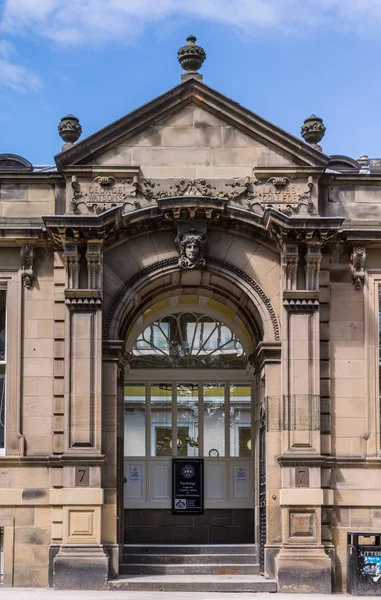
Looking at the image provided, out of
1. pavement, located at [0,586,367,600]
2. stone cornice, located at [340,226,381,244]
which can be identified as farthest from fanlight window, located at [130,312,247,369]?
pavement, located at [0,586,367,600]

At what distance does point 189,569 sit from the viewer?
1938 cm

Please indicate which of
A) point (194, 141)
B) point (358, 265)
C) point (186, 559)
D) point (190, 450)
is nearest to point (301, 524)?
point (186, 559)

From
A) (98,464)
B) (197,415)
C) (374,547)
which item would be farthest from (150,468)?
(374,547)

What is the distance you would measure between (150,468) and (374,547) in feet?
21.1

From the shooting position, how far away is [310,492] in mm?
18500

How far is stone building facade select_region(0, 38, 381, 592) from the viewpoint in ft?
60.9

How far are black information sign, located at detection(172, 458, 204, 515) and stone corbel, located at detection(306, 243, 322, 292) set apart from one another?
18.8 feet

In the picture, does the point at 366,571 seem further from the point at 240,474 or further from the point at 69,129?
the point at 69,129

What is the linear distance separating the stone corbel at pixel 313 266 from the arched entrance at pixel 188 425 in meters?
4.10

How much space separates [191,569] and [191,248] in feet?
17.4

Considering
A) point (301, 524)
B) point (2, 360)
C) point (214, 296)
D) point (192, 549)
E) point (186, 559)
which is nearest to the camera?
point (301, 524)

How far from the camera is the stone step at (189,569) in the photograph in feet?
62.9

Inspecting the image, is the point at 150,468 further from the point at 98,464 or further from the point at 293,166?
the point at 293,166

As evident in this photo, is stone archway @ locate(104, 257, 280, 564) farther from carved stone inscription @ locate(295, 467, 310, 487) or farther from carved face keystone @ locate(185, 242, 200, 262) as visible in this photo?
carved stone inscription @ locate(295, 467, 310, 487)
